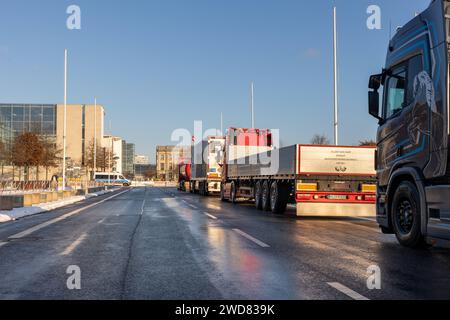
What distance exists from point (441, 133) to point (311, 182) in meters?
7.81

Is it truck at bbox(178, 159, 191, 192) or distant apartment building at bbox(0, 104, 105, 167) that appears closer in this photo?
truck at bbox(178, 159, 191, 192)

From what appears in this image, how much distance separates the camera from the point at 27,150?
44.1 meters

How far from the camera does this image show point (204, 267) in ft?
21.7

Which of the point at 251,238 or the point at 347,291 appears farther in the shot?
the point at 251,238

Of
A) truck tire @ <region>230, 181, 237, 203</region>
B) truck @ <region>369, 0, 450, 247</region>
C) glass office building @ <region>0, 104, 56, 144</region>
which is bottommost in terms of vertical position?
truck tire @ <region>230, 181, 237, 203</region>

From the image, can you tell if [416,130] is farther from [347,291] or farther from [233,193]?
[233,193]

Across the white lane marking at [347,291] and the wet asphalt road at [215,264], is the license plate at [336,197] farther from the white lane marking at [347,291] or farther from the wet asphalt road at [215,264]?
the white lane marking at [347,291]

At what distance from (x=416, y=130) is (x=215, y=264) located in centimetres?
400

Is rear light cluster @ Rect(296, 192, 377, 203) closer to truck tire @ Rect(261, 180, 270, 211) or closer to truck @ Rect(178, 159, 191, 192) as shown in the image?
truck tire @ Rect(261, 180, 270, 211)

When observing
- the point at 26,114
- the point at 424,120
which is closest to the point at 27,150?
the point at 424,120

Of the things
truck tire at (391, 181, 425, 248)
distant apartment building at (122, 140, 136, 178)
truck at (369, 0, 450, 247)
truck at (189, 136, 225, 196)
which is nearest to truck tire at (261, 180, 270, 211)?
truck at (369, 0, 450, 247)

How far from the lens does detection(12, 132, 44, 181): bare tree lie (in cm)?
4347

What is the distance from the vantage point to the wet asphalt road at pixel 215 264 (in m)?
5.22
